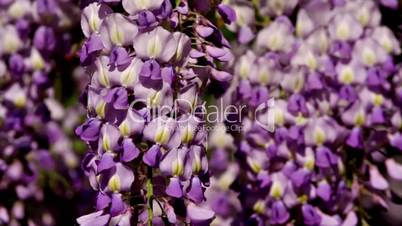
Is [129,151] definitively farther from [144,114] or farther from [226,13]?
[226,13]

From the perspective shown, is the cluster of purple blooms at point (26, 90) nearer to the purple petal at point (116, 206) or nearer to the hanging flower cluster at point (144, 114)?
the hanging flower cluster at point (144, 114)

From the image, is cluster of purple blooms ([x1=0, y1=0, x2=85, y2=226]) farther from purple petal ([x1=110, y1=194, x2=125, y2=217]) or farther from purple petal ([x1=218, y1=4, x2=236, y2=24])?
purple petal ([x1=110, y1=194, x2=125, y2=217])

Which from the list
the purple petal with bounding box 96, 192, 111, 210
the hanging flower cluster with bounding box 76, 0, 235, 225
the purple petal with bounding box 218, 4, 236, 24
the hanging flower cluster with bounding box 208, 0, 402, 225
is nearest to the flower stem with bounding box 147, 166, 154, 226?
the hanging flower cluster with bounding box 76, 0, 235, 225

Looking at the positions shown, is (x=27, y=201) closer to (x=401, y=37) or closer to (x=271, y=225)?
(x=271, y=225)

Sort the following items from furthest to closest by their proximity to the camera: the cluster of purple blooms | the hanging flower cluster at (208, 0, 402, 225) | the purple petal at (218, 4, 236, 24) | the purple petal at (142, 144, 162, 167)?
the cluster of purple blooms
the hanging flower cluster at (208, 0, 402, 225)
the purple petal at (218, 4, 236, 24)
the purple petal at (142, 144, 162, 167)

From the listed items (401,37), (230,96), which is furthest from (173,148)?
(401,37)

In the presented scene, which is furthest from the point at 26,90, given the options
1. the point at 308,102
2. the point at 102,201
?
the point at 102,201

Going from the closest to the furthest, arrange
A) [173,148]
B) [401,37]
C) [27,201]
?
[173,148], [401,37], [27,201]
